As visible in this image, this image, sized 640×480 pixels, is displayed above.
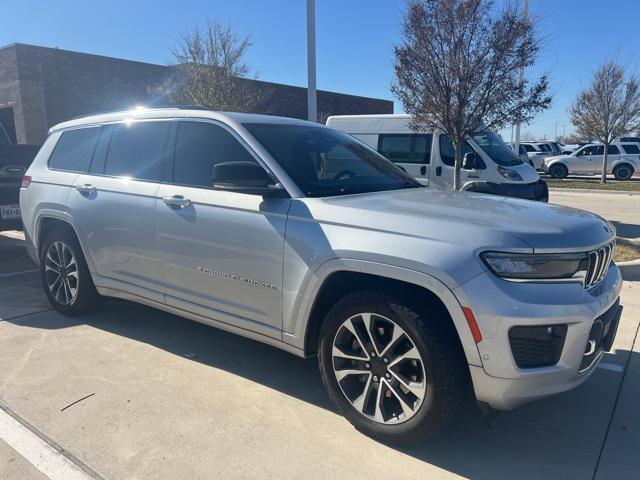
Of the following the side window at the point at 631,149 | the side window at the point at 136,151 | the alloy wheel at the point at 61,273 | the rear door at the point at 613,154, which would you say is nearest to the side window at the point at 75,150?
the side window at the point at 136,151

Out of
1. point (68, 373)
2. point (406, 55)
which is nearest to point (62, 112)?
point (406, 55)

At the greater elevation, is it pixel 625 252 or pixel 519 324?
pixel 519 324

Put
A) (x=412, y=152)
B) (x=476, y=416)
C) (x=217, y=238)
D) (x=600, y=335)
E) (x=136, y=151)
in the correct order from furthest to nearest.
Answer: (x=412, y=152) → (x=136, y=151) → (x=217, y=238) → (x=476, y=416) → (x=600, y=335)

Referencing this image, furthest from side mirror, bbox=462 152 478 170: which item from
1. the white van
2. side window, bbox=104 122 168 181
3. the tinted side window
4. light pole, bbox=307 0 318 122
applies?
side window, bbox=104 122 168 181

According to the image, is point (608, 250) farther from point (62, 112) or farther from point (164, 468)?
point (62, 112)

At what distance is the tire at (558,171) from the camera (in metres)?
26.0

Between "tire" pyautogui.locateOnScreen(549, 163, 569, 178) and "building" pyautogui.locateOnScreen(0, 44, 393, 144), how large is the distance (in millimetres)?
15705

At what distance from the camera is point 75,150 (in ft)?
16.1

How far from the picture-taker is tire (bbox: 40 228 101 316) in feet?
15.4

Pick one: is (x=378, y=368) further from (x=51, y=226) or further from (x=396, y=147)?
(x=396, y=147)

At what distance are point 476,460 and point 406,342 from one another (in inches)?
29.3

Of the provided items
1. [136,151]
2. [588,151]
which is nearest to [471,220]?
[136,151]

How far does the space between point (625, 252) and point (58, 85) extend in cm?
1883

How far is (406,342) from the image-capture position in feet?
9.21
